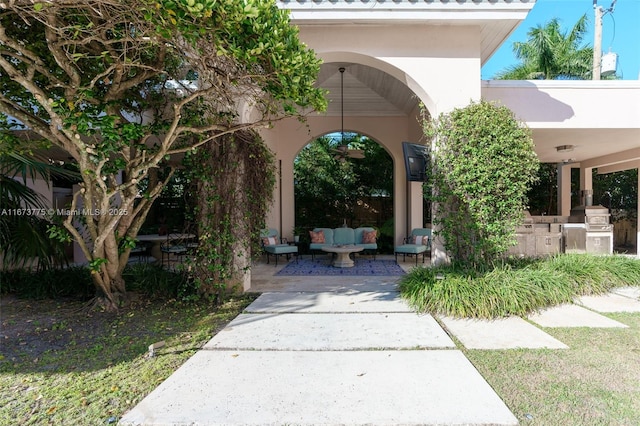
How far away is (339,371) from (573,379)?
1928 mm

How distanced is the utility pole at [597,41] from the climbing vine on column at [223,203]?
1281 centimetres

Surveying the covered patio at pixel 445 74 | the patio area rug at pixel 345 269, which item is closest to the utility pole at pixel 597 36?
the covered patio at pixel 445 74

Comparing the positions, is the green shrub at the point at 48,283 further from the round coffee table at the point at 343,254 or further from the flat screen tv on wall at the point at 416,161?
the flat screen tv on wall at the point at 416,161

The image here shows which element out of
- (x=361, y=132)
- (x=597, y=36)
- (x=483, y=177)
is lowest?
(x=483, y=177)

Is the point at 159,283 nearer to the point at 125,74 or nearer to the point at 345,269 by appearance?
the point at 125,74

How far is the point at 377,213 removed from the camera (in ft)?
39.1

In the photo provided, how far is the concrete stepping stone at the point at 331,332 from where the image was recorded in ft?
10.8

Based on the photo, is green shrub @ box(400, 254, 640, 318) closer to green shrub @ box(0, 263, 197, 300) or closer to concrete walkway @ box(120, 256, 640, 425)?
concrete walkway @ box(120, 256, 640, 425)

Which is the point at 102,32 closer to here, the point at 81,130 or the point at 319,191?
the point at 81,130

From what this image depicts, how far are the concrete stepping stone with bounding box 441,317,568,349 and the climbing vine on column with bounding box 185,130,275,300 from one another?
3.29 m

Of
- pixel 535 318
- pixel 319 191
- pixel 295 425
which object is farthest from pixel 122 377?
pixel 319 191

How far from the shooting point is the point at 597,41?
38.0 ft

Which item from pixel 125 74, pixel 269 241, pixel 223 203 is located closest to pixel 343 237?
pixel 269 241

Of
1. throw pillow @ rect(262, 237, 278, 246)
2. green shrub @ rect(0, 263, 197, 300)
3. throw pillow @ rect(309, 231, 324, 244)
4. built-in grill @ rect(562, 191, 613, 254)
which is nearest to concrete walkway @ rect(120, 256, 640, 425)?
A: green shrub @ rect(0, 263, 197, 300)
